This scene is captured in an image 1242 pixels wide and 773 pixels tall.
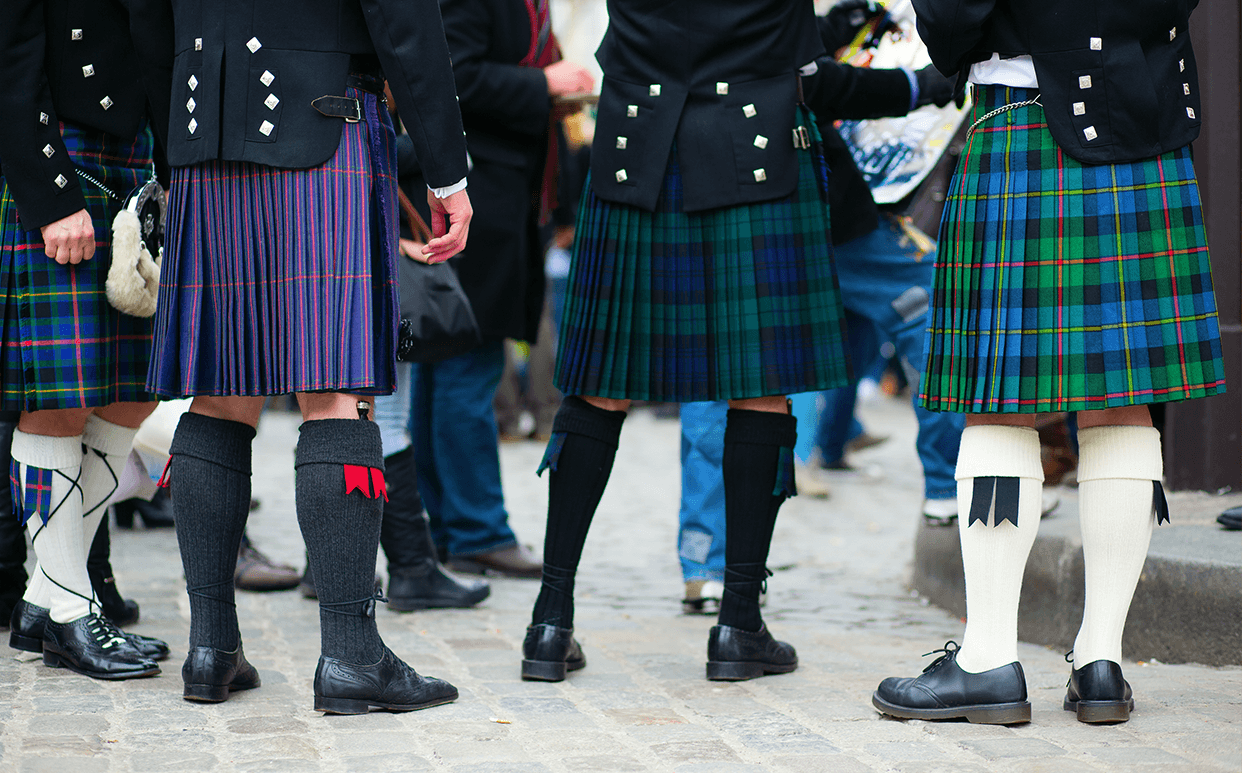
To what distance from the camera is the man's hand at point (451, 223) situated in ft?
8.41

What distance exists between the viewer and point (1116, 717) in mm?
2342

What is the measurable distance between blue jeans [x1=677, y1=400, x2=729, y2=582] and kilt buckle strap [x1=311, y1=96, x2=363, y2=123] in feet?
5.39

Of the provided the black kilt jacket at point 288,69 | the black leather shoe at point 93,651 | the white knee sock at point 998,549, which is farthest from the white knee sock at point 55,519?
the white knee sock at point 998,549

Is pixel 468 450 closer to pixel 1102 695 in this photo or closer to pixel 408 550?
pixel 408 550

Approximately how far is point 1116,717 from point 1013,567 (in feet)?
1.08

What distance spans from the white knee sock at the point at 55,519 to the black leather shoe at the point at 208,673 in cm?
47

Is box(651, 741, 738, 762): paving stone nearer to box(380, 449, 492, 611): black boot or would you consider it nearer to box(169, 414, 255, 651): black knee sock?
box(169, 414, 255, 651): black knee sock

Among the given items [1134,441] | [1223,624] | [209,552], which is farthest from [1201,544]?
[209,552]

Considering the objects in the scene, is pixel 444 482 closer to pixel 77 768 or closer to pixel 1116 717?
pixel 77 768

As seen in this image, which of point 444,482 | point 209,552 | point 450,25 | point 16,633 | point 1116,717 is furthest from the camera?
point 444,482

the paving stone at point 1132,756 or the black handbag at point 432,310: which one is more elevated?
the black handbag at point 432,310

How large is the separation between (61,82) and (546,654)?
1.67 meters

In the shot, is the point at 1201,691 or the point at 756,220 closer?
the point at 1201,691

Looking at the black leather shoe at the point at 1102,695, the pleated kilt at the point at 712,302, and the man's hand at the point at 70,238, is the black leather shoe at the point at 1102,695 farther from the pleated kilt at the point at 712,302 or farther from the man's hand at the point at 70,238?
the man's hand at the point at 70,238
